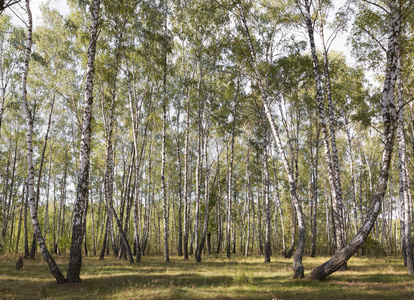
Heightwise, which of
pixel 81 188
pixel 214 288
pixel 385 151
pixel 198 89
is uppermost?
pixel 198 89

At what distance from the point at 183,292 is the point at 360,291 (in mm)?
5911

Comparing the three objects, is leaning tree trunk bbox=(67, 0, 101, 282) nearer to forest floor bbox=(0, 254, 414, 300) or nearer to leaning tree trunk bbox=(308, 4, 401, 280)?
forest floor bbox=(0, 254, 414, 300)

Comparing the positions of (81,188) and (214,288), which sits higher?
(81,188)

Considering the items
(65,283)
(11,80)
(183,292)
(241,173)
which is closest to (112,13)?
(11,80)

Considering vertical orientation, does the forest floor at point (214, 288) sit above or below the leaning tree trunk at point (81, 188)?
below

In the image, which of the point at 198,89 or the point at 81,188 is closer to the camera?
the point at 81,188

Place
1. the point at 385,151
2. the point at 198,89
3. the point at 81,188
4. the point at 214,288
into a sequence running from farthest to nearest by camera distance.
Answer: the point at 198,89, the point at 81,188, the point at 214,288, the point at 385,151

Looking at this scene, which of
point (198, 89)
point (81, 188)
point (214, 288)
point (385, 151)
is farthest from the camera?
point (198, 89)

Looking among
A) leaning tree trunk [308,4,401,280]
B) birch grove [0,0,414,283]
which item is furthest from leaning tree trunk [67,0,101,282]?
leaning tree trunk [308,4,401,280]

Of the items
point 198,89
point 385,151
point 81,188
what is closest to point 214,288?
point 81,188

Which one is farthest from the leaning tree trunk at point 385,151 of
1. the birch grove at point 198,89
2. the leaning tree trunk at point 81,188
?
the leaning tree trunk at point 81,188

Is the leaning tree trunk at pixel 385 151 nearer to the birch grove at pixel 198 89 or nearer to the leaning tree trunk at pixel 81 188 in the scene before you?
the birch grove at pixel 198 89

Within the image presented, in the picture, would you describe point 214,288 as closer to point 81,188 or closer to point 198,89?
point 81,188

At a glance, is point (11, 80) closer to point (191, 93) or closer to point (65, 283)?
point (191, 93)
